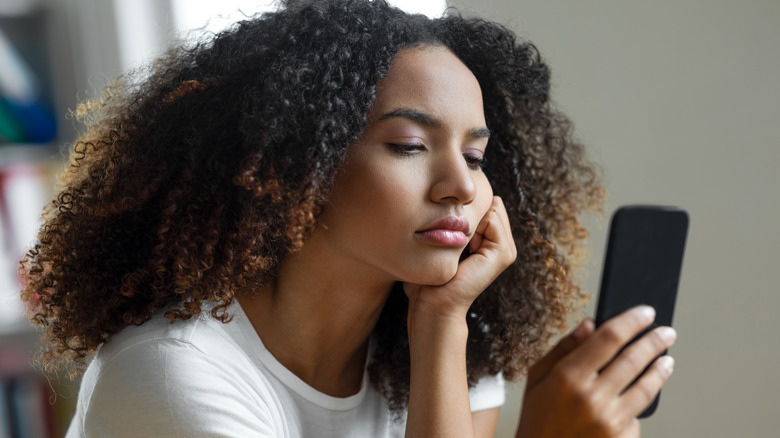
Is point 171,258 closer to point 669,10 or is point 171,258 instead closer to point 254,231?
point 254,231

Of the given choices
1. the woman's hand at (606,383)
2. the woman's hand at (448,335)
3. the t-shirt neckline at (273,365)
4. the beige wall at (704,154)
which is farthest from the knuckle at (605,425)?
the beige wall at (704,154)

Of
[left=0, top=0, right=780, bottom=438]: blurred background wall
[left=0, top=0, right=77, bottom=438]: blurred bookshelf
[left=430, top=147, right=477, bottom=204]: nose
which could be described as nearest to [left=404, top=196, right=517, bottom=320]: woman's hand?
[left=430, top=147, right=477, bottom=204]: nose

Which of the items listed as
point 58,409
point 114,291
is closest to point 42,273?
point 114,291

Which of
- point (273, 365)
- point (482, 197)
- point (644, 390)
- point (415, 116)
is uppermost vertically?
point (415, 116)

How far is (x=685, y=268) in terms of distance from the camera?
1549 millimetres

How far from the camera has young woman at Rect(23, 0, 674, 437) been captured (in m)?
0.98

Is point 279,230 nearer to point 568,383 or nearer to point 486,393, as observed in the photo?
point 568,383

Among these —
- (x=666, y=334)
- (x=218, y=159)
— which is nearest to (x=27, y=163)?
(x=218, y=159)

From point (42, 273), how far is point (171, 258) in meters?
0.26

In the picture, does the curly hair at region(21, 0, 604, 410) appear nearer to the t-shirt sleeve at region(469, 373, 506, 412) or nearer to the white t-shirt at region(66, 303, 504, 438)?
the white t-shirt at region(66, 303, 504, 438)

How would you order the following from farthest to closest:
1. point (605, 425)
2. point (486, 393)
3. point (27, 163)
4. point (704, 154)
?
point (27, 163), point (704, 154), point (486, 393), point (605, 425)

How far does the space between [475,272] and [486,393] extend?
0.35 m

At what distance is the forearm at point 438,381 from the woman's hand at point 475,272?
0.02 m

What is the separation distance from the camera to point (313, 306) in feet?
3.64
